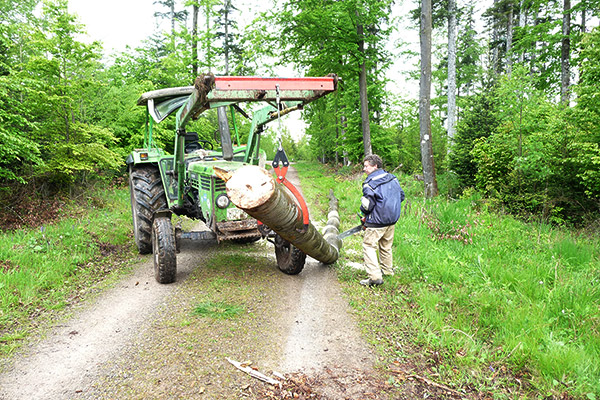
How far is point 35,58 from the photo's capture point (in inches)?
276

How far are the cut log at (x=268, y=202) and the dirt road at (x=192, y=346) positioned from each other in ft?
2.87

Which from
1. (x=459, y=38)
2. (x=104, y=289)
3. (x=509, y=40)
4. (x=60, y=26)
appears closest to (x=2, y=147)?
(x=104, y=289)

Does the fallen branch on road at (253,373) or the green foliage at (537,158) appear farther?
the green foliage at (537,158)

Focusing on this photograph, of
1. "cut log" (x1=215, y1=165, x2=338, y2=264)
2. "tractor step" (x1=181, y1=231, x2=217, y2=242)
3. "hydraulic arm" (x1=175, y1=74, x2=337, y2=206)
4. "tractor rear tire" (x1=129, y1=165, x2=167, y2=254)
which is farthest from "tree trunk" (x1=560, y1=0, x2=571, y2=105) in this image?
"tractor rear tire" (x1=129, y1=165, x2=167, y2=254)

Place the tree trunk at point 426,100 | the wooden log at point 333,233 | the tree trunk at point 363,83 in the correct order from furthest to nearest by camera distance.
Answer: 1. the tree trunk at point 363,83
2. the tree trunk at point 426,100
3. the wooden log at point 333,233

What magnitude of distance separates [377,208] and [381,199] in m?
0.14

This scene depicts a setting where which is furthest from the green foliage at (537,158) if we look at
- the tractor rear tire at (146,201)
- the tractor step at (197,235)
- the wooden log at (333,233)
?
the tractor rear tire at (146,201)

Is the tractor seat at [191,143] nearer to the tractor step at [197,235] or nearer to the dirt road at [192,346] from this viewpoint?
the tractor step at [197,235]

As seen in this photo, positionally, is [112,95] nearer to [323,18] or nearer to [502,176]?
[323,18]

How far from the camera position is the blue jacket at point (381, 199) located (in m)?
4.47

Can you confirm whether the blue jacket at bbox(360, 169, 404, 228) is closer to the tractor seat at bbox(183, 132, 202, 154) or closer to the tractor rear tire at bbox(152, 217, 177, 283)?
the tractor rear tire at bbox(152, 217, 177, 283)

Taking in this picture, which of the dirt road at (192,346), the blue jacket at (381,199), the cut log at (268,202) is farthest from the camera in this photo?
the blue jacket at (381,199)

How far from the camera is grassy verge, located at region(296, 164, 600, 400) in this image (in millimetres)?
2773

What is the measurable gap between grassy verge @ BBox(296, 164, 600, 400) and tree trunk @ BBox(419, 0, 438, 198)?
10.8 ft
